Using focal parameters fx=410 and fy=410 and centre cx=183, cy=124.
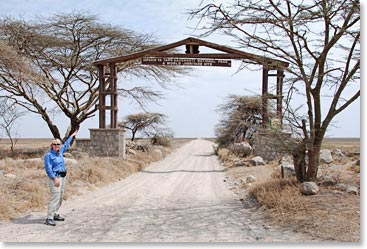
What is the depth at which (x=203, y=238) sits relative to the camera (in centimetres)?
552

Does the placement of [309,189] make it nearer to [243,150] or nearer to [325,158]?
[325,158]

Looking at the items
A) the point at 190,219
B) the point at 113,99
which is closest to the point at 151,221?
the point at 190,219

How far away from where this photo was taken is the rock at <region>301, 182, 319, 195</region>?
24.7 ft

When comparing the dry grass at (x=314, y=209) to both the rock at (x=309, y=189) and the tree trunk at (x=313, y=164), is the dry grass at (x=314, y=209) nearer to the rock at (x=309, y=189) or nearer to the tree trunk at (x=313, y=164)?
the rock at (x=309, y=189)

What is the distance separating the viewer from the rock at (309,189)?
752 centimetres

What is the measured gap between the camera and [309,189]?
24.7 feet

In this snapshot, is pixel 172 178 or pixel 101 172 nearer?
pixel 101 172

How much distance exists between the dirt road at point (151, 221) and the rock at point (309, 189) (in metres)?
1.06

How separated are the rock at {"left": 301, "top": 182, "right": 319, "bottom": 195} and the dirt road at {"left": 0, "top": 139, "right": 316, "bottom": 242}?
3.47 ft

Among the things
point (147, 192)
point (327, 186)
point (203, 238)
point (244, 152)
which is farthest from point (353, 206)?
point (244, 152)

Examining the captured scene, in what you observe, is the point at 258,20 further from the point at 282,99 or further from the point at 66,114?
the point at 66,114

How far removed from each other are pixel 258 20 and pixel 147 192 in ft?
16.2

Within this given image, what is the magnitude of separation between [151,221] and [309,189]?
119 inches

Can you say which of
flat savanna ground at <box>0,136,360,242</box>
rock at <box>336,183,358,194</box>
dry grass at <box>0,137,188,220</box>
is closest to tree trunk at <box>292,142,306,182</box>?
flat savanna ground at <box>0,136,360,242</box>
